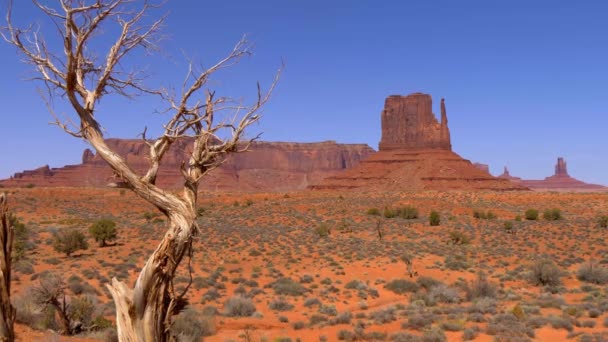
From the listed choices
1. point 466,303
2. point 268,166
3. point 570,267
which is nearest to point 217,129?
point 466,303

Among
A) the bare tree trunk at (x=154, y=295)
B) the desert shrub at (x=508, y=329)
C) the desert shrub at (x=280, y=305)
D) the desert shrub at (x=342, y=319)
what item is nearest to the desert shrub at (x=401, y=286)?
the desert shrub at (x=280, y=305)

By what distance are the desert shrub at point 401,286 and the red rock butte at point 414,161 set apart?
69529mm

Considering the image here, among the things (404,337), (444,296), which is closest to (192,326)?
(404,337)

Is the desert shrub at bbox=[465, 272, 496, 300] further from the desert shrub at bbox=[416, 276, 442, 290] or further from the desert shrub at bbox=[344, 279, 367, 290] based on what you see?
the desert shrub at bbox=[344, 279, 367, 290]

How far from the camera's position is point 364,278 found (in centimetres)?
2050

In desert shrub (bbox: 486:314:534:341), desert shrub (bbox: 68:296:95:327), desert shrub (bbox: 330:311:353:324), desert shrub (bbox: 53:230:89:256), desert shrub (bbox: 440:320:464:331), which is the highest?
desert shrub (bbox: 53:230:89:256)

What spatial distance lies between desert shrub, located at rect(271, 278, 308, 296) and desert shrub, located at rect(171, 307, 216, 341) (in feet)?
19.3

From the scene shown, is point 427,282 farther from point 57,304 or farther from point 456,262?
point 57,304

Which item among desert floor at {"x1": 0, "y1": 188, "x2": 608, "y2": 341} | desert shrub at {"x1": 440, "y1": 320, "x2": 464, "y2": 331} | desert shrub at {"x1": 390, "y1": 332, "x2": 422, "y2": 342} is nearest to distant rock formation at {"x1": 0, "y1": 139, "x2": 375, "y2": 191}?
desert floor at {"x1": 0, "y1": 188, "x2": 608, "y2": 341}

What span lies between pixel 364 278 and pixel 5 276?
17.8 metres

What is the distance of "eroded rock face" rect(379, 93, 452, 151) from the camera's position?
113625 mm

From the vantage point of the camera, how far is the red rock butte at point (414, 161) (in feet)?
302

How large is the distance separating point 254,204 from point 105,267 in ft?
122

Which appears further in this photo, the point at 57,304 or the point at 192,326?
the point at 192,326
